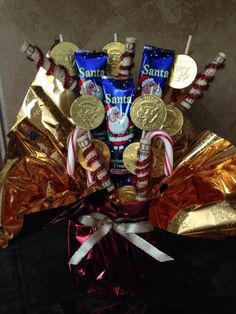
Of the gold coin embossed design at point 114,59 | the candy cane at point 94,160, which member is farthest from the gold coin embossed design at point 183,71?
the candy cane at point 94,160

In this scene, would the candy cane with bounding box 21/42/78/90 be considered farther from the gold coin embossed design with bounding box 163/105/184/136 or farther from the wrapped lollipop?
the gold coin embossed design with bounding box 163/105/184/136

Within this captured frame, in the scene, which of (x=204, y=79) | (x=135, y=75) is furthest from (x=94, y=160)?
(x=135, y=75)

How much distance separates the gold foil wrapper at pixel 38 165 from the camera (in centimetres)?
82

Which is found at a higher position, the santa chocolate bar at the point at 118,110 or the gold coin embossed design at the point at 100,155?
the santa chocolate bar at the point at 118,110

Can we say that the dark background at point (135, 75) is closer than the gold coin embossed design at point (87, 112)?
No

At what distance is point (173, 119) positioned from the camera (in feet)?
2.74

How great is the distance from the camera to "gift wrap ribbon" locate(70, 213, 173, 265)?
846mm

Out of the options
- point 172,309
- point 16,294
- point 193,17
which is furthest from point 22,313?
point 193,17

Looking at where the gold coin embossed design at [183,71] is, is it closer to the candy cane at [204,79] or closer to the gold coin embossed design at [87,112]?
the candy cane at [204,79]

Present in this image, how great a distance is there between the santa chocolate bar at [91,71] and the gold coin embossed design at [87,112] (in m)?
0.03

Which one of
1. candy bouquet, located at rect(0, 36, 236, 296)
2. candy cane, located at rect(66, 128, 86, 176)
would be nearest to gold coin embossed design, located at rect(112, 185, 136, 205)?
candy bouquet, located at rect(0, 36, 236, 296)

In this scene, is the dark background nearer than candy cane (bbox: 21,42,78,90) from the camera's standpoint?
No

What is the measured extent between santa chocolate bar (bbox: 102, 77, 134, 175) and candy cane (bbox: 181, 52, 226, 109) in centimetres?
13

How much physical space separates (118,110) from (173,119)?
0.37 feet
